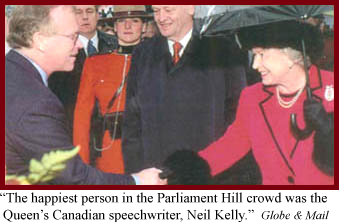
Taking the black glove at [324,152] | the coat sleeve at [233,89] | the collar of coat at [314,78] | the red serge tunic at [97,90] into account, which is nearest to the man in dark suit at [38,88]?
the red serge tunic at [97,90]

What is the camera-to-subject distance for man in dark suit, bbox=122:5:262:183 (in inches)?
207

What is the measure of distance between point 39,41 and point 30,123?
650mm

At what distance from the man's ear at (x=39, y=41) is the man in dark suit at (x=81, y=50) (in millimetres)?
240

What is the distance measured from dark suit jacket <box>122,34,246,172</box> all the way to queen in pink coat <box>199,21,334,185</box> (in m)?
0.13

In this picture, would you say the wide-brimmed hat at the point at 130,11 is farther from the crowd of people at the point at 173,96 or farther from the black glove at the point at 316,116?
the black glove at the point at 316,116

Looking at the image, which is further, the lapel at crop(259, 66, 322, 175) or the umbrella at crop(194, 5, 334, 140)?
the lapel at crop(259, 66, 322, 175)

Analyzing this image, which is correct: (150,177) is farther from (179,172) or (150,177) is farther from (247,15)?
(247,15)

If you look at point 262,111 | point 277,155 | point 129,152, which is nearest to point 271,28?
point 262,111

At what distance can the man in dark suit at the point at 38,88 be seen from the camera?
201 inches

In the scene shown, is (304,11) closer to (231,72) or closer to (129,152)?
(231,72)

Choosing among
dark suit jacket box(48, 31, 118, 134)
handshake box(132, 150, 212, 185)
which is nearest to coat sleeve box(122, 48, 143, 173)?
handshake box(132, 150, 212, 185)

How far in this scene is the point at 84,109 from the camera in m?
5.31

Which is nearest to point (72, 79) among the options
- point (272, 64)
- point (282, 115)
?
point (272, 64)

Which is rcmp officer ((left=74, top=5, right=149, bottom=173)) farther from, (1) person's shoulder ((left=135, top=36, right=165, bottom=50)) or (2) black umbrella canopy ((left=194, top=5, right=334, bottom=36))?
(2) black umbrella canopy ((left=194, top=5, right=334, bottom=36))
